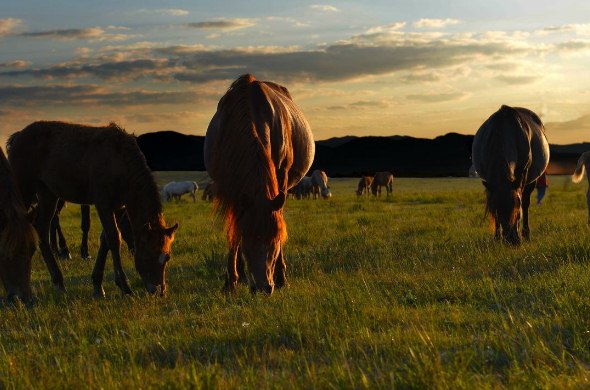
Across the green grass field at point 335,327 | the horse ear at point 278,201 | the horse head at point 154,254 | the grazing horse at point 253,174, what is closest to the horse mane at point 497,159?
the green grass field at point 335,327

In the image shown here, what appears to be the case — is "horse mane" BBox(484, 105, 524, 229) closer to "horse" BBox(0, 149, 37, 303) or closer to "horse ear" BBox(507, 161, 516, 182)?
"horse ear" BBox(507, 161, 516, 182)

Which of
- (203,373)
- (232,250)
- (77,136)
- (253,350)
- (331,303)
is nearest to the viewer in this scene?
(203,373)

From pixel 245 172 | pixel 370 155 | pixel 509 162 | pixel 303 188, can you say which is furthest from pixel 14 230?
pixel 370 155

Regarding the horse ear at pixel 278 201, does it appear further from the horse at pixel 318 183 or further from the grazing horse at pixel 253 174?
the horse at pixel 318 183

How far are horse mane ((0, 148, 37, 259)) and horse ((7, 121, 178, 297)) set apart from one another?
4.21 ft

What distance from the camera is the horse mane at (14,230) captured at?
24.8ft

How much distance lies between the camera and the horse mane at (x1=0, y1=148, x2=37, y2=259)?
7547mm

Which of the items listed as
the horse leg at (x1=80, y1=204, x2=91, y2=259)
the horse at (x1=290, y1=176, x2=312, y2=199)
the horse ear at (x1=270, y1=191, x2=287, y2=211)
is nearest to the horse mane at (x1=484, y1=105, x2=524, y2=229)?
the horse ear at (x1=270, y1=191, x2=287, y2=211)

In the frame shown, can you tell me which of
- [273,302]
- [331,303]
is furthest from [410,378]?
[273,302]

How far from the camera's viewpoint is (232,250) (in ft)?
26.4

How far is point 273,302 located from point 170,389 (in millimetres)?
2830

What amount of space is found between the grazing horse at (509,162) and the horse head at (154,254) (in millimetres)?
5537

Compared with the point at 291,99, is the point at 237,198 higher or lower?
lower

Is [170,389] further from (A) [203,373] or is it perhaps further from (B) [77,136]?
(B) [77,136]
